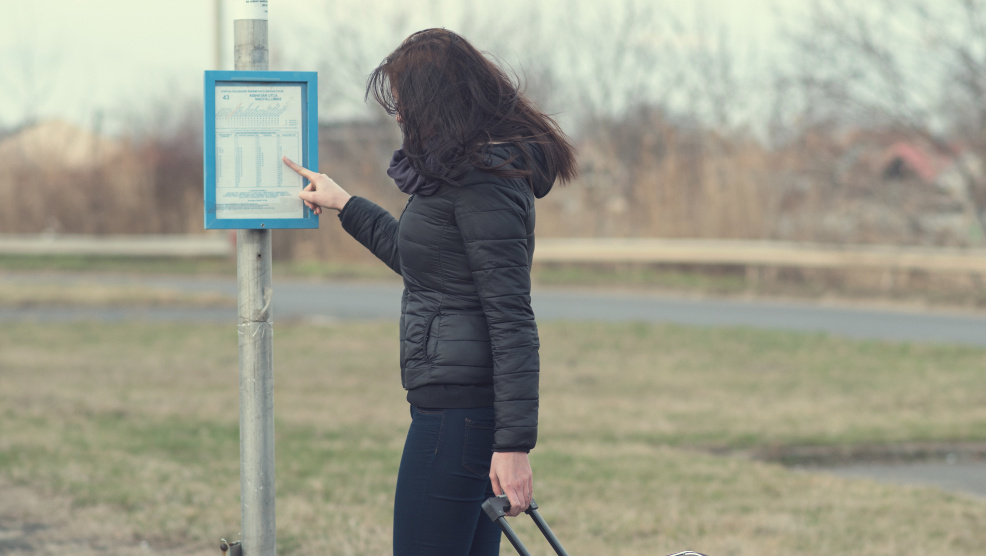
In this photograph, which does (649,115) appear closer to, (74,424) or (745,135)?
(745,135)

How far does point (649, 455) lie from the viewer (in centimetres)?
677

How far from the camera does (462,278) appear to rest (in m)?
2.53

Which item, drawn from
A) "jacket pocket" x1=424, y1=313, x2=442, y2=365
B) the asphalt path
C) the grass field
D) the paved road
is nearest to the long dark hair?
"jacket pocket" x1=424, y1=313, x2=442, y2=365

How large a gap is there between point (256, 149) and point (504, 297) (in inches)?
35.3

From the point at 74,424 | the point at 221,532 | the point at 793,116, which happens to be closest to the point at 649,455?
the point at 221,532

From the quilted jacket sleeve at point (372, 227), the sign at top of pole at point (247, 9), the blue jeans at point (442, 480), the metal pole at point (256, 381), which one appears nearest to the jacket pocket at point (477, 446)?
the blue jeans at point (442, 480)

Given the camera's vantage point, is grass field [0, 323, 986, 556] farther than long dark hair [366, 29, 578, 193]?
Yes

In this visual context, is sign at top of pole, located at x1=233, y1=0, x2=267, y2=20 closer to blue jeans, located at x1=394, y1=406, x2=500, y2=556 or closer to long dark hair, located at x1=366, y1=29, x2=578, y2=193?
long dark hair, located at x1=366, y1=29, x2=578, y2=193

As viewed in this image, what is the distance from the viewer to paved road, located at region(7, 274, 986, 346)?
13.3 m

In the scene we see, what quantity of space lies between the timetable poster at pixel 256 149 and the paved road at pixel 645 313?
10754mm

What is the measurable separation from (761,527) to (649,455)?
1.72 meters

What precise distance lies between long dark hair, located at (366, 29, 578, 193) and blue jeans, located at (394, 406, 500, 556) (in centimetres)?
59

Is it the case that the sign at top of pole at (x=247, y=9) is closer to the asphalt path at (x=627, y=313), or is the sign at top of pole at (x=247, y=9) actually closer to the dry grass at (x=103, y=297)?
the asphalt path at (x=627, y=313)

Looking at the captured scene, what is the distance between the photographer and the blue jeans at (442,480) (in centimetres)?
260
